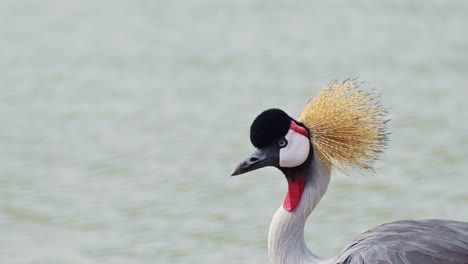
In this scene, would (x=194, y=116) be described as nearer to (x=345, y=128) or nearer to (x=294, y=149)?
(x=345, y=128)

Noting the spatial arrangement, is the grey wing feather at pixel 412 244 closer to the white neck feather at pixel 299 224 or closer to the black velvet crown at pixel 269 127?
the white neck feather at pixel 299 224

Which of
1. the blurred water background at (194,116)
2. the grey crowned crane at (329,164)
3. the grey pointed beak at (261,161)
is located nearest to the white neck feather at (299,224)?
the grey crowned crane at (329,164)

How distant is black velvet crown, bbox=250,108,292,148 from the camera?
341 centimetres

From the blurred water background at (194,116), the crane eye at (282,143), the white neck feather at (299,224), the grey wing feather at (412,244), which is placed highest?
the blurred water background at (194,116)

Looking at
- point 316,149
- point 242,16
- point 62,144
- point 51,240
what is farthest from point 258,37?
point 316,149

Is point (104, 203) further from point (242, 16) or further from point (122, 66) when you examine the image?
point (242, 16)

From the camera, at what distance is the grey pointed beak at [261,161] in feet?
11.3

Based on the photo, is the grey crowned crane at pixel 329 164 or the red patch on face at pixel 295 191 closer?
the grey crowned crane at pixel 329 164

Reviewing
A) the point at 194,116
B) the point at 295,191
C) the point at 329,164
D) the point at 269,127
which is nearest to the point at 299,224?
the point at 295,191

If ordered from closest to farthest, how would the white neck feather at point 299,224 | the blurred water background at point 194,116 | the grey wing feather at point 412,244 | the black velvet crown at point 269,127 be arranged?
the grey wing feather at point 412,244 → the black velvet crown at point 269,127 → the white neck feather at point 299,224 → the blurred water background at point 194,116

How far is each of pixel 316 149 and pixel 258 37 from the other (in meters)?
3.63

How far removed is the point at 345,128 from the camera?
11.8ft

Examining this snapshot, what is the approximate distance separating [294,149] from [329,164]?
0.48 ft

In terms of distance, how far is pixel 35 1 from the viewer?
810 centimetres
